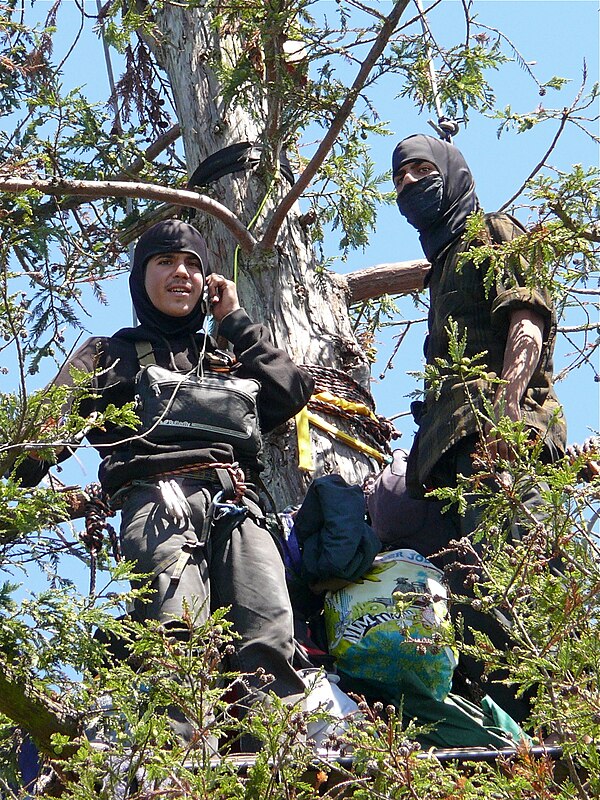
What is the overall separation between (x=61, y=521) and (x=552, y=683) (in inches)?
62.6

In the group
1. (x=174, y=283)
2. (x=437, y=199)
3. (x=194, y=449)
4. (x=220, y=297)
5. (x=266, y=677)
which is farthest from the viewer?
(x=437, y=199)

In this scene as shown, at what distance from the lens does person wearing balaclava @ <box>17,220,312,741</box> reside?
14.5 feet

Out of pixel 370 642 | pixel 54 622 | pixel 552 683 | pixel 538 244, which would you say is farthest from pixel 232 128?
pixel 552 683

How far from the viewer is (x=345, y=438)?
5953 millimetres

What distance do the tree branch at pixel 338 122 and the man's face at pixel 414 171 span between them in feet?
1.25

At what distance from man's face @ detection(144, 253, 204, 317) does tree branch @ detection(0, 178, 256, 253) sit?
0.51m

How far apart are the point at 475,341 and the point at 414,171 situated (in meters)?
0.96

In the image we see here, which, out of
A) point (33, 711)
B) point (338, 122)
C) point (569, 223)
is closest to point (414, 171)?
point (338, 122)

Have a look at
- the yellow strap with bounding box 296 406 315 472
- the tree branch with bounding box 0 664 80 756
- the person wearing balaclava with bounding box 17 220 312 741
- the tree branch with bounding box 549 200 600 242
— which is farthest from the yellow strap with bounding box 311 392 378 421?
the tree branch with bounding box 0 664 80 756

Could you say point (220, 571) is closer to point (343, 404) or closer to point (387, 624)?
point (387, 624)

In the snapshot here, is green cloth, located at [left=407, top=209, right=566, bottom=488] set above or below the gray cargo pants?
above

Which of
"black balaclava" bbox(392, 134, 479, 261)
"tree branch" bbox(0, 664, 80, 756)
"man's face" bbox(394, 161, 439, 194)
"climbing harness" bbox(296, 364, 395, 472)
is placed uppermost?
"man's face" bbox(394, 161, 439, 194)

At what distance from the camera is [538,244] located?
15.1 ft

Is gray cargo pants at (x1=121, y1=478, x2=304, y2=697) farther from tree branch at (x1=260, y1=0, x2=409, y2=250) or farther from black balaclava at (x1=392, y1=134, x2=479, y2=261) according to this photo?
tree branch at (x1=260, y1=0, x2=409, y2=250)
